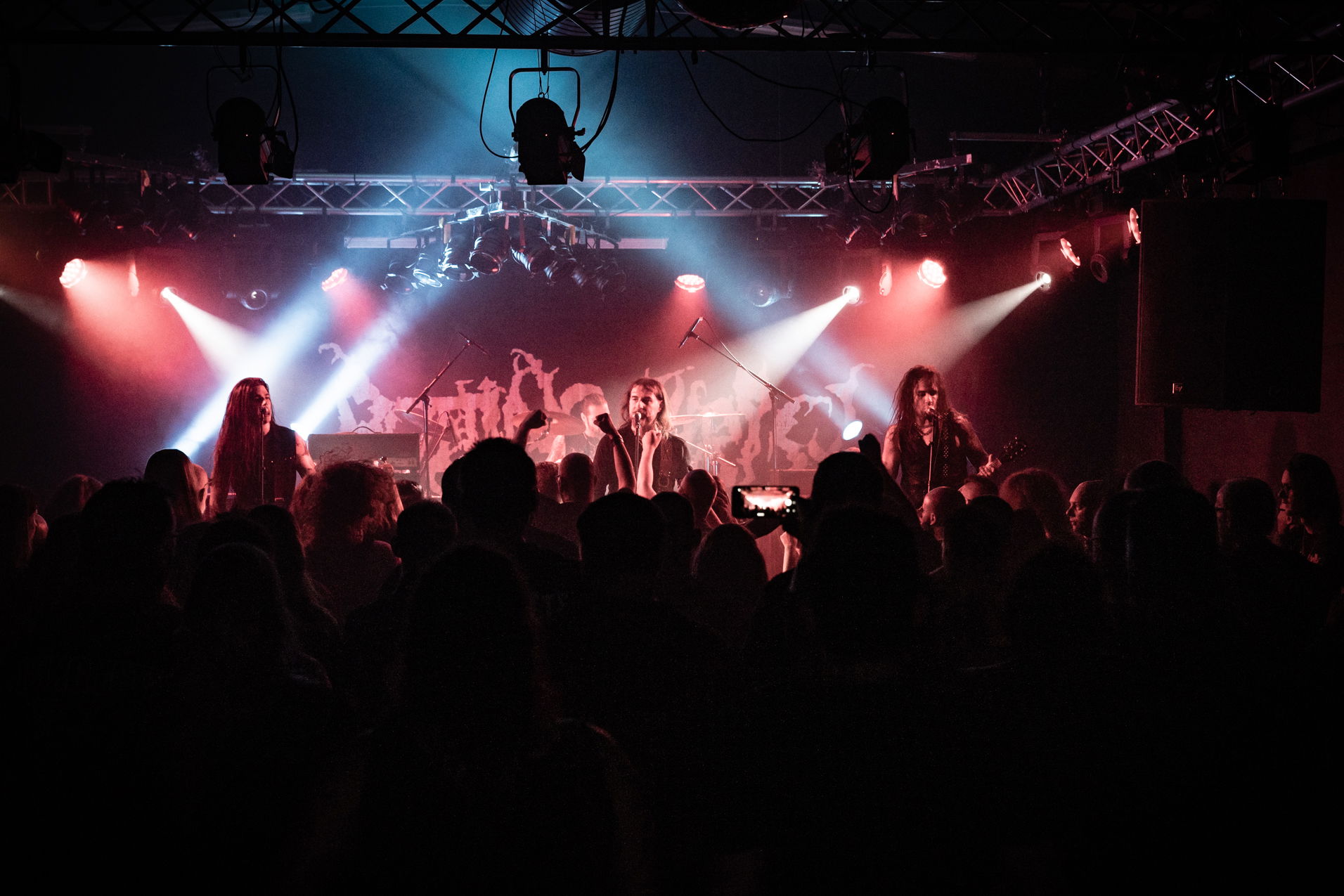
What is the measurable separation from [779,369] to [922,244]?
2763 mm

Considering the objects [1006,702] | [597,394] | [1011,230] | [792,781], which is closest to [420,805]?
[792,781]

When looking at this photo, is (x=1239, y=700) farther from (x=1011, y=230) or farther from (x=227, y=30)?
(x=1011, y=230)

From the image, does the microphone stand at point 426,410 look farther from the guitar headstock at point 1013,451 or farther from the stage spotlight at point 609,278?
the guitar headstock at point 1013,451

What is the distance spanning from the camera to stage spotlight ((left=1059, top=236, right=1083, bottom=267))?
332 inches

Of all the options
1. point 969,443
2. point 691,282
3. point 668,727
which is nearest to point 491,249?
point 691,282

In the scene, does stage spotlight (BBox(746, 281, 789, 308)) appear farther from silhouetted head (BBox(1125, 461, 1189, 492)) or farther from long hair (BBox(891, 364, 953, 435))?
silhouetted head (BBox(1125, 461, 1189, 492))

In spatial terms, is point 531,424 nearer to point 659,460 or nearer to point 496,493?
point 659,460

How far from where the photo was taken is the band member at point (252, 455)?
5.23 meters

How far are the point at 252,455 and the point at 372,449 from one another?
2818 mm

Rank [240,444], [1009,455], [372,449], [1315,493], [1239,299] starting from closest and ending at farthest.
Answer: [1315,493]
[1239,299]
[240,444]
[1009,455]
[372,449]

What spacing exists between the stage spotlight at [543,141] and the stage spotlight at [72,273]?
21.9 ft

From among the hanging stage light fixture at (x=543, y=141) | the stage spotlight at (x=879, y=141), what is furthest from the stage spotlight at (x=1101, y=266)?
the hanging stage light fixture at (x=543, y=141)

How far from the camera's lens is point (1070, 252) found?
8430mm

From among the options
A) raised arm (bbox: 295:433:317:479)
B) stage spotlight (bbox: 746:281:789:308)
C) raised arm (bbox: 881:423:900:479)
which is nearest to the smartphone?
raised arm (bbox: 881:423:900:479)
